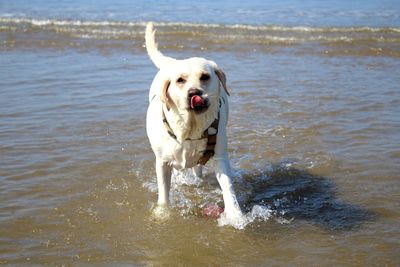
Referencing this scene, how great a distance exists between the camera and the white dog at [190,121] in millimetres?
3637

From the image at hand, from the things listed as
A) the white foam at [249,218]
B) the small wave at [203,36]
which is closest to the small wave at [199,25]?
the small wave at [203,36]

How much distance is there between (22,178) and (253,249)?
2.57 meters

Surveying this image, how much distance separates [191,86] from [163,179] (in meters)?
1.12

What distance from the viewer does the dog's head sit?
3.59 m

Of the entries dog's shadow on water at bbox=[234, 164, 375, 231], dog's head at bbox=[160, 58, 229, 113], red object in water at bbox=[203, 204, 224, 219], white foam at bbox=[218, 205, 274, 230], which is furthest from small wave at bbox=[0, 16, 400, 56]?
dog's head at bbox=[160, 58, 229, 113]

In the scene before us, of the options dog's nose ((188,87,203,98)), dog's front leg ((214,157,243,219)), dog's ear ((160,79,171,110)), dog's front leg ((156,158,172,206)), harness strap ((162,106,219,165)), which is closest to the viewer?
dog's nose ((188,87,203,98))

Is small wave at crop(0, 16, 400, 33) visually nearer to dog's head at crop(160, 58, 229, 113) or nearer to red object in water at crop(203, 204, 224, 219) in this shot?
red object in water at crop(203, 204, 224, 219)

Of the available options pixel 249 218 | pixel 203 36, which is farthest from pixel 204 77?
pixel 203 36

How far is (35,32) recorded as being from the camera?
1508cm

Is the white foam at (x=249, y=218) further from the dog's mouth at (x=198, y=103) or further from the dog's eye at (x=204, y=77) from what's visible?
the dog's eye at (x=204, y=77)

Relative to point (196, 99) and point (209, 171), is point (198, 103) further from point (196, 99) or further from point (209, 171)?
point (209, 171)

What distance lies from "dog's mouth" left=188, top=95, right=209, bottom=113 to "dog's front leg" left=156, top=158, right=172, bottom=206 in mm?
799

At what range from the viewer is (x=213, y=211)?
14.5 feet

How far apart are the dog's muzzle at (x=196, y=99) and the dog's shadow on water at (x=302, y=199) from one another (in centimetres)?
→ 140
